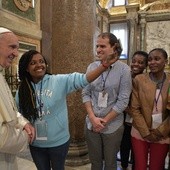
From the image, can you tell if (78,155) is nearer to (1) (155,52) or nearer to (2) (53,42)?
(2) (53,42)

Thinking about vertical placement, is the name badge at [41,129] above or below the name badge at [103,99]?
below

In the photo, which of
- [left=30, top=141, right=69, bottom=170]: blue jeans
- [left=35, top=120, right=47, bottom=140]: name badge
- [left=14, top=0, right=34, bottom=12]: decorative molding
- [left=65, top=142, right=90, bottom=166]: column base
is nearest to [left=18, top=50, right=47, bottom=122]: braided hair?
[left=35, top=120, right=47, bottom=140]: name badge

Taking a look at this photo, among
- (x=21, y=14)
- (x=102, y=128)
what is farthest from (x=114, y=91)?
(x=21, y=14)

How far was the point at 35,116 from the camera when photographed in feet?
6.99

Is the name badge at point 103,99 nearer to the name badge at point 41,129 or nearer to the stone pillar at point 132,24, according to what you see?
the name badge at point 41,129

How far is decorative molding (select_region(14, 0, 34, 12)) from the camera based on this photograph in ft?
18.5

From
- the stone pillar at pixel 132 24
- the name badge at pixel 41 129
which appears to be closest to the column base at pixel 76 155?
the name badge at pixel 41 129

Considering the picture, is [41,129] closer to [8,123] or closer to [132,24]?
[8,123]

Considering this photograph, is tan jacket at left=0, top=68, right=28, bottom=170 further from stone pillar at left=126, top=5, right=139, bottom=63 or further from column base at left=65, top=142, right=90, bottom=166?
stone pillar at left=126, top=5, right=139, bottom=63

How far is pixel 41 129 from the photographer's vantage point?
2.13m

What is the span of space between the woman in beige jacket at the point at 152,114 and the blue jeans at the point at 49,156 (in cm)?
78

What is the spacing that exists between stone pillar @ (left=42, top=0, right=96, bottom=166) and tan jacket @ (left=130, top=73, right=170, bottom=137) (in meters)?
1.30

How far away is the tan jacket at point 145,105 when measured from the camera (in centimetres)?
241

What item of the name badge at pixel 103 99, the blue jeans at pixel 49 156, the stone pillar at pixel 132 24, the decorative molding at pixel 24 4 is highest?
the stone pillar at pixel 132 24
